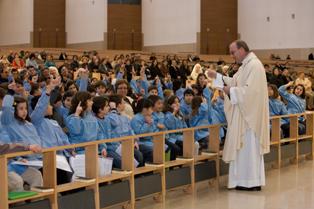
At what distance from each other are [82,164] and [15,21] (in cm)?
3259

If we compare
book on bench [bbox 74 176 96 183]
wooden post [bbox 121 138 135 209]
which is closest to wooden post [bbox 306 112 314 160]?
wooden post [bbox 121 138 135 209]

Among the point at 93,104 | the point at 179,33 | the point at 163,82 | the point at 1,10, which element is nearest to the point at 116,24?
the point at 179,33

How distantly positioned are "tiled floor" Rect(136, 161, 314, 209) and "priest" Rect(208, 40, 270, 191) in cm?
26

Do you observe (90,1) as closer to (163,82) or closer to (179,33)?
(179,33)

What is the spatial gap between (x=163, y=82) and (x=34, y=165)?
11311mm

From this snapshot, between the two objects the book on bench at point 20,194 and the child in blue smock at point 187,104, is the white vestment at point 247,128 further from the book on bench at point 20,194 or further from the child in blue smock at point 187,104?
the book on bench at point 20,194

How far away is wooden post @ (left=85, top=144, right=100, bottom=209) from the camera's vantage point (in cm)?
680

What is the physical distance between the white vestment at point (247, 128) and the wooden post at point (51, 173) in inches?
122

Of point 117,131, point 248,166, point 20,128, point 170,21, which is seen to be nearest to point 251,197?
point 248,166

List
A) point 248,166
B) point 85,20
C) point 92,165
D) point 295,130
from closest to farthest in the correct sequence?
point 92,165
point 248,166
point 295,130
point 85,20

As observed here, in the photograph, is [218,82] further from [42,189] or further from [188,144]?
[42,189]

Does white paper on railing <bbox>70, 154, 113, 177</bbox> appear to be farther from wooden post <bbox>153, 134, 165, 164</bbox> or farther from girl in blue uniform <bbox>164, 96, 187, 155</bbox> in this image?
girl in blue uniform <bbox>164, 96, 187, 155</bbox>

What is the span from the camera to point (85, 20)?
36219mm

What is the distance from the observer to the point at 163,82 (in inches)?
693
